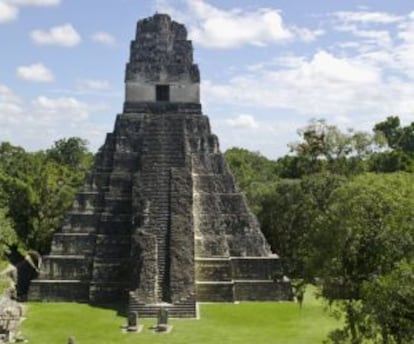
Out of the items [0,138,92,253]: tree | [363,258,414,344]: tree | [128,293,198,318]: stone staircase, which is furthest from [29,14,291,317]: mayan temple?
[363,258,414,344]: tree

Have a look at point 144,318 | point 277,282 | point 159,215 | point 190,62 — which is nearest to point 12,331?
point 144,318

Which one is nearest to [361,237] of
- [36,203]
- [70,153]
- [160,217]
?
[160,217]

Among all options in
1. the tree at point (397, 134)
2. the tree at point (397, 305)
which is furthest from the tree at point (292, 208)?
the tree at point (397, 134)

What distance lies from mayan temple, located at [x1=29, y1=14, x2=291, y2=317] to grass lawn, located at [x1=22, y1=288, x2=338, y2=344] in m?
0.95

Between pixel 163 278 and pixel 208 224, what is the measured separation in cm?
349

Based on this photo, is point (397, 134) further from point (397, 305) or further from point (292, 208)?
point (397, 305)

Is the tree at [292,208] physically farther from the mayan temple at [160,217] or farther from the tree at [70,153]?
the tree at [70,153]

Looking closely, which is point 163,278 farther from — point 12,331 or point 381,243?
point 381,243

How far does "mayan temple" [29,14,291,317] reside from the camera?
2562 cm

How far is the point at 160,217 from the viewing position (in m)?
26.7

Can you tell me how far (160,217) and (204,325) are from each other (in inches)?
222

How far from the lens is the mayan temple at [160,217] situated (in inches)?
1009

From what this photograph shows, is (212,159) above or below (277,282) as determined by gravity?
above

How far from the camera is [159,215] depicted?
26719 mm
